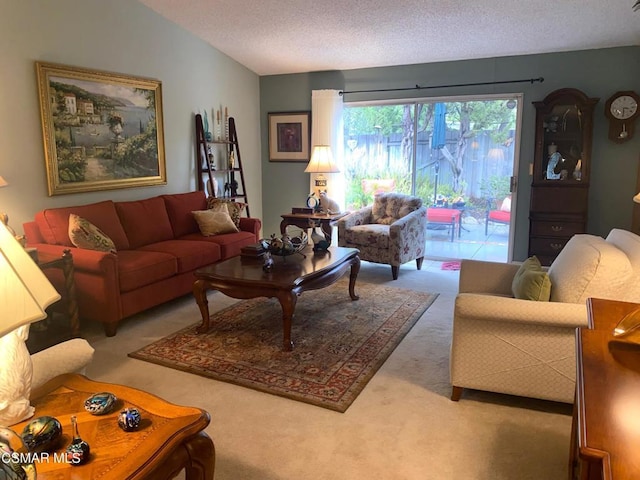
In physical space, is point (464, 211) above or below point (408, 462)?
above

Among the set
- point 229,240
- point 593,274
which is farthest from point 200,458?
point 229,240

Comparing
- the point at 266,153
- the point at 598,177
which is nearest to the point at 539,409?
the point at 598,177

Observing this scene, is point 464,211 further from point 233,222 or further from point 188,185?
point 188,185

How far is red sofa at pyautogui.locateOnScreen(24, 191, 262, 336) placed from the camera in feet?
12.0

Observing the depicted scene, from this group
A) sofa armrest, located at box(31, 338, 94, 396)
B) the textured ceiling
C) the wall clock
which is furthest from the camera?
the wall clock

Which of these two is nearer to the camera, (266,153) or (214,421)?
(214,421)

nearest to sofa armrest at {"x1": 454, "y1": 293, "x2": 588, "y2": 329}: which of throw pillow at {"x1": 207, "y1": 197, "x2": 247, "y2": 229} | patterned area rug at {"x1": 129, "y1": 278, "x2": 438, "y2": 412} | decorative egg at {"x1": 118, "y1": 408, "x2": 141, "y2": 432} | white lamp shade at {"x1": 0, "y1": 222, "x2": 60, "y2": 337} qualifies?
patterned area rug at {"x1": 129, "y1": 278, "x2": 438, "y2": 412}

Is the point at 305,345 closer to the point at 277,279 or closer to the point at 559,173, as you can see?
the point at 277,279

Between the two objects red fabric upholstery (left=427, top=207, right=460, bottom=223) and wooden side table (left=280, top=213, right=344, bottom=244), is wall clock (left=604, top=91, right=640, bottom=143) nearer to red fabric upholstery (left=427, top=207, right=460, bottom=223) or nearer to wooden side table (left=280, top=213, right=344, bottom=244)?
red fabric upholstery (left=427, top=207, right=460, bottom=223)

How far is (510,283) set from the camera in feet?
10.8

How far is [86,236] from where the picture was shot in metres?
3.81

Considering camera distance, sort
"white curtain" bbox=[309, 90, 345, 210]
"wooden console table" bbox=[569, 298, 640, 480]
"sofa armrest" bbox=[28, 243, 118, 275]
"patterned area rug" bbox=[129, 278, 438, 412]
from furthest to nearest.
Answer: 1. "white curtain" bbox=[309, 90, 345, 210]
2. "sofa armrest" bbox=[28, 243, 118, 275]
3. "patterned area rug" bbox=[129, 278, 438, 412]
4. "wooden console table" bbox=[569, 298, 640, 480]

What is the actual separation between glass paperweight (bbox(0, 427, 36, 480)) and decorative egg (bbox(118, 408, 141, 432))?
0.26 m

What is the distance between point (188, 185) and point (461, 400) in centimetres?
406
